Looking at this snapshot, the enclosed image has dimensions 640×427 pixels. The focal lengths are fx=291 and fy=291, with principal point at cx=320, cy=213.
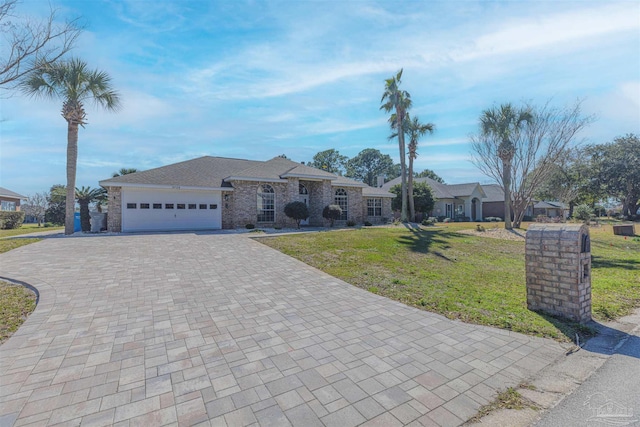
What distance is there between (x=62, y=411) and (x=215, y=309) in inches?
94.9

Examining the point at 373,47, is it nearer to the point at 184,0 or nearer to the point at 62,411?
the point at 184,0

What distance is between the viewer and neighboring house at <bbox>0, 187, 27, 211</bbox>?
27375 mm

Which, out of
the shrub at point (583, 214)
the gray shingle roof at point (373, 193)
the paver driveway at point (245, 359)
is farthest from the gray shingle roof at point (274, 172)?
the shrub at point (583, 214)

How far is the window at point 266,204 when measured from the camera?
1889 cm

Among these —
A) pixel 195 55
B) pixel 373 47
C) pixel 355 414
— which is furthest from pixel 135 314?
pixel 373 47

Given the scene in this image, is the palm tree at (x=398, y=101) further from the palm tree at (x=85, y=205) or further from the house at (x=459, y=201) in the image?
the palm tree at (x=85, y=205)

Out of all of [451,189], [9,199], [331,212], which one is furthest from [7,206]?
[451,189]

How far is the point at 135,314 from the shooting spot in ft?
14.5

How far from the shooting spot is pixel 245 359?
316cm

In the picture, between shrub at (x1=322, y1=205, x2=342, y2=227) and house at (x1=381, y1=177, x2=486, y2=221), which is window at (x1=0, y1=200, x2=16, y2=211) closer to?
shrub at (x1=322, y1=205, x2=342, y2=227)

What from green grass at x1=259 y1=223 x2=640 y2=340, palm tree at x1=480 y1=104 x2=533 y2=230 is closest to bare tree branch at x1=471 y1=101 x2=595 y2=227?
palm tree at x1=480 y1=104 x2=533 y2=230

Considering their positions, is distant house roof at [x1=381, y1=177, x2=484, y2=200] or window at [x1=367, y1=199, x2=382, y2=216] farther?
distant house roof at [x1=381, y1=177, x2=484, y2=200]

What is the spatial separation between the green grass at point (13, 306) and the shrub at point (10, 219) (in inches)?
833

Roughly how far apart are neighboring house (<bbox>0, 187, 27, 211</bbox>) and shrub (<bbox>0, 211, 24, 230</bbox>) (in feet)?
25.7
